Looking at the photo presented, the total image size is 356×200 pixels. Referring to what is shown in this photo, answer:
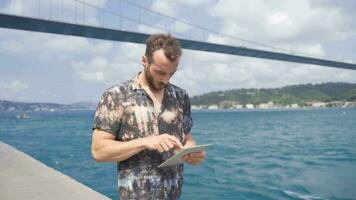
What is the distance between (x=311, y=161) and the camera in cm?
1603

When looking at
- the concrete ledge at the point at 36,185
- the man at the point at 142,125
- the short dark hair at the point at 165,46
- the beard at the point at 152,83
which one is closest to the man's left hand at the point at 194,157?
the man at the point at 142,125

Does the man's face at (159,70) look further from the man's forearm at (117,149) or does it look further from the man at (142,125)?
the man's forearm at (117,149)

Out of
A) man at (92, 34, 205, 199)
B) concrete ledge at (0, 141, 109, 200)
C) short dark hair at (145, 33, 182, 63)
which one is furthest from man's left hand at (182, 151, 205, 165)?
concrete ledge at (0, 141, 109, 200)

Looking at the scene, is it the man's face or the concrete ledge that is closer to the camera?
the man's face

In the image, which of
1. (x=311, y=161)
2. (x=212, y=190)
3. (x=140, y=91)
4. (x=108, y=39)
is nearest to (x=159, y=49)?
(x=140, y=91)

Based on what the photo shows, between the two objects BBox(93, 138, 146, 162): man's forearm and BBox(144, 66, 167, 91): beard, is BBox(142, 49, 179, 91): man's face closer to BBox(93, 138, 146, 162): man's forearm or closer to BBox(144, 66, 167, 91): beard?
BBox(144, 66, 167, 91): beard

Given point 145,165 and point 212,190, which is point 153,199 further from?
point 212,190

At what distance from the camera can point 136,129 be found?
1.77 m

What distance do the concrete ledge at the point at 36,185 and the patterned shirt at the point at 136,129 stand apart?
7.75ft

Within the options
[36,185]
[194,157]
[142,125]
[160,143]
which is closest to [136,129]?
[142,125]

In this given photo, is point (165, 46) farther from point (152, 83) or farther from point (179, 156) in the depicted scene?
point (179, 156)

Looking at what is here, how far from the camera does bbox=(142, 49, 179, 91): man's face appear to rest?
172 centimetres

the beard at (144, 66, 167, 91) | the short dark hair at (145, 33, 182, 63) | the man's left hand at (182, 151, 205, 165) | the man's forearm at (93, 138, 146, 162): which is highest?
the short dark hair at (145, 33, 182, 63)

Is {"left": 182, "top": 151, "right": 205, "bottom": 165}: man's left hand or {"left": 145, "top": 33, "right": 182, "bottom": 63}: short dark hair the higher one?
{"left": 145, "top": 33, "right": 182, "bottom": 63}: short dark hair
